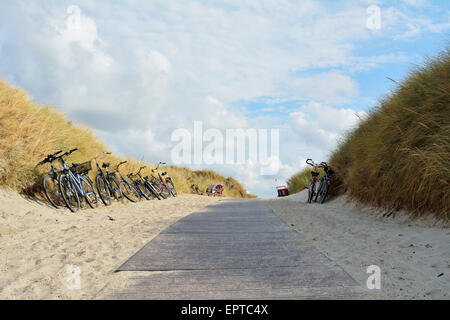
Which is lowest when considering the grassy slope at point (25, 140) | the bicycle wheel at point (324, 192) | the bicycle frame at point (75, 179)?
the bicycle wheel at point (324, 192)

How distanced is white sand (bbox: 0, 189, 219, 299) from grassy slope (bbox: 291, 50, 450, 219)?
4.62 meters

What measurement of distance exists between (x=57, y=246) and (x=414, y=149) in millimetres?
6245

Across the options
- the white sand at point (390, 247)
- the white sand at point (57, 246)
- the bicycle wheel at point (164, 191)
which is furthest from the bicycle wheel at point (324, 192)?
the bicycle wheel at point (164, 191)

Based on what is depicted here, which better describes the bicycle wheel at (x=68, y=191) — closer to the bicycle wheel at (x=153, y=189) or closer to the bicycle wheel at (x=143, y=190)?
the bicycle wheel at (x=143, y=190)

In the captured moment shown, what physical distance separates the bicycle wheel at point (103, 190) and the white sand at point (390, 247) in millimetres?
6061

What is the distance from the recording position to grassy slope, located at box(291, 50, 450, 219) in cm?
611

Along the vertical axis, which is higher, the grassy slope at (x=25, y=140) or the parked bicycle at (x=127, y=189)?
the grassy slope at (x=25, y=140)

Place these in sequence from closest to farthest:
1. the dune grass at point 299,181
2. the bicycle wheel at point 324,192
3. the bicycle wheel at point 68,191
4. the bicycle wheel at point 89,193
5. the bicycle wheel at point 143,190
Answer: the bicycle wheel at point 68,191, the bicycle wheel at point 89,193, the bicycle wheel at point 324,192, the bicycle wheel at point 143,190, the dune grass at point 299,181

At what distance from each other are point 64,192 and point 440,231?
8.21 metres

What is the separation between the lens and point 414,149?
685 centimetres

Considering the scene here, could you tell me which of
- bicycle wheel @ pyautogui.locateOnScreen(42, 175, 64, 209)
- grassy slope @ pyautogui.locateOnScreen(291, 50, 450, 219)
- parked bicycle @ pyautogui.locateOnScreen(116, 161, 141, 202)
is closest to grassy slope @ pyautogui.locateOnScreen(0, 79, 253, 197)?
bicycle wheel @ pyautogui.locateOnScreen(42, 175, 64, 209)

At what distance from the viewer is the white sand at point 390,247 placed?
3459 millimetres
